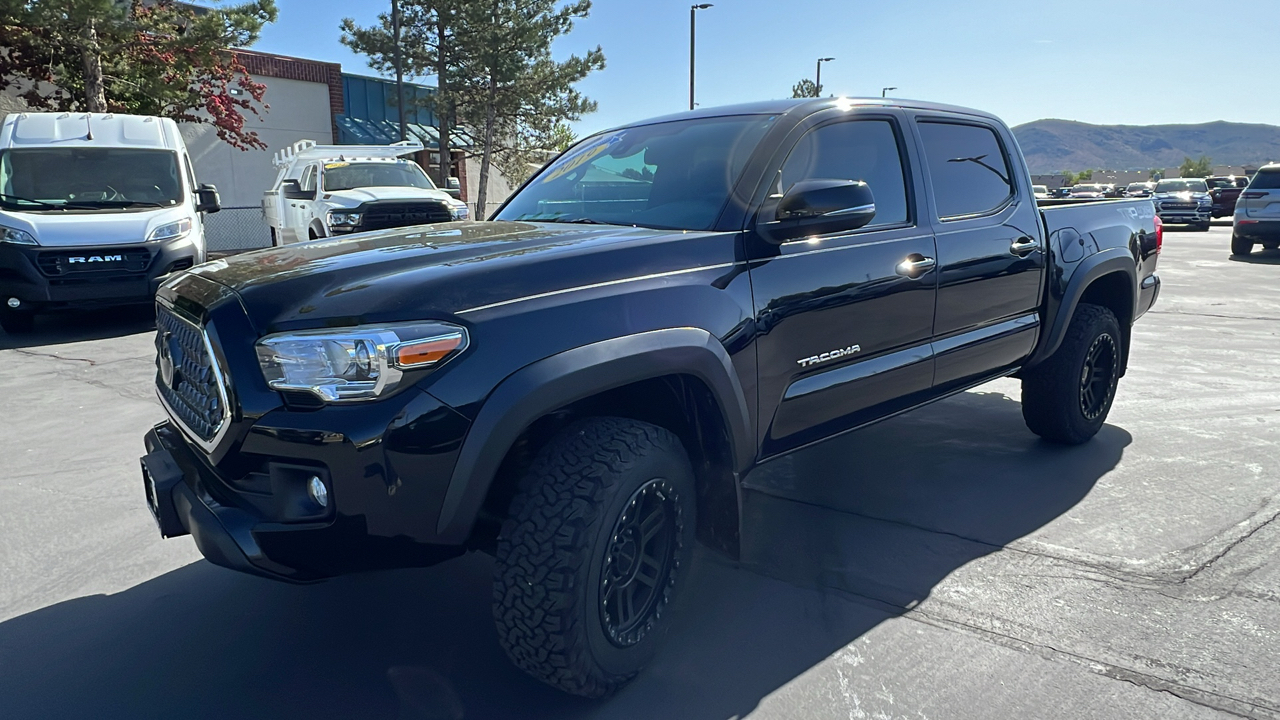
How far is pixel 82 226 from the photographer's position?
8.75m

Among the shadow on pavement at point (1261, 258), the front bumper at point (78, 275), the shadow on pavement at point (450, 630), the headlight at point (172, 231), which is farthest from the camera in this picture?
the shadow on pavement at point (1261, 258)

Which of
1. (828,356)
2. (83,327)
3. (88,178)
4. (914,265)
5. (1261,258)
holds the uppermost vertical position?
(88,178)

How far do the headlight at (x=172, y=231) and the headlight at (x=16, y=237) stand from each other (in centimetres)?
100

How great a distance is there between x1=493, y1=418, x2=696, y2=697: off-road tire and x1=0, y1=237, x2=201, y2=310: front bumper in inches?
306

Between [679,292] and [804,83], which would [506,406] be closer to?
[679,292]

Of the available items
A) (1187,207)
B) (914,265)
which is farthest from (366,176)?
(1187,207)

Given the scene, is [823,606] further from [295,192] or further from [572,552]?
[295,192]

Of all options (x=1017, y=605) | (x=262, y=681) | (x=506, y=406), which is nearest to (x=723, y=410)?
(x=506, y=406)

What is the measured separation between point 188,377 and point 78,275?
7289 millimetres

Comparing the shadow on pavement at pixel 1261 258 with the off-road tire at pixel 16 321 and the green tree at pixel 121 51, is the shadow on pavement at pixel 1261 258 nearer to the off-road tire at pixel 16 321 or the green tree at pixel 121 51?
the off-road tire at pixel 16 321

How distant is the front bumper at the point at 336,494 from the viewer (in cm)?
214

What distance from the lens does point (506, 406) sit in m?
2.21

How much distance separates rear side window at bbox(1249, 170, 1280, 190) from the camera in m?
16.4

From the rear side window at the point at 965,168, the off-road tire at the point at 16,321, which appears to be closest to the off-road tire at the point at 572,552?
the rear side window at the point at 965,168
